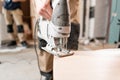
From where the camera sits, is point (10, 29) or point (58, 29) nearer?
point (58, 29)

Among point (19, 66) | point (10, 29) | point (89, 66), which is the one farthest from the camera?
point (10, 29)

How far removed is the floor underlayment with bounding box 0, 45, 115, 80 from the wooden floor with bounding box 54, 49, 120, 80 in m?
1.18

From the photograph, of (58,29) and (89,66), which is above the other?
(58,29)

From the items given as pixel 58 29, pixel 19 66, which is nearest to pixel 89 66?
pixel 58 29

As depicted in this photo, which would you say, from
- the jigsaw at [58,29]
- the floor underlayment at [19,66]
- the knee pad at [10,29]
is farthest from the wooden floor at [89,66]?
the knee pad at [10,29]

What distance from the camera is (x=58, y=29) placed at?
112cm

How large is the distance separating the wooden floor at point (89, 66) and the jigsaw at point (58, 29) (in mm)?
66

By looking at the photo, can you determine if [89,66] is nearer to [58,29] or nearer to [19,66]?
[58,29]

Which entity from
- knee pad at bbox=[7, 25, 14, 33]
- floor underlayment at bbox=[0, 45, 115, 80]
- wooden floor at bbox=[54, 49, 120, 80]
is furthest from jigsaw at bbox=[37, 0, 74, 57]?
knee pad at bbox=[7, 25, 14, 33]

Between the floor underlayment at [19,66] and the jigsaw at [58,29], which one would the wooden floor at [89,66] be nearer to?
the jigsaw at [58,29]

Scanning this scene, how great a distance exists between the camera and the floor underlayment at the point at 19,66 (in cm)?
232

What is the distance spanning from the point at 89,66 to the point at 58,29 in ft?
0.91

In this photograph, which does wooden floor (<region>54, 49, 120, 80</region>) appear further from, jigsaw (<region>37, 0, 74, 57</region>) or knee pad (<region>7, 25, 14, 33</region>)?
knee pad (<region>7, 25, 14, 33</region>)

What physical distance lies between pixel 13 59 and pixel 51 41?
5.63 feet
